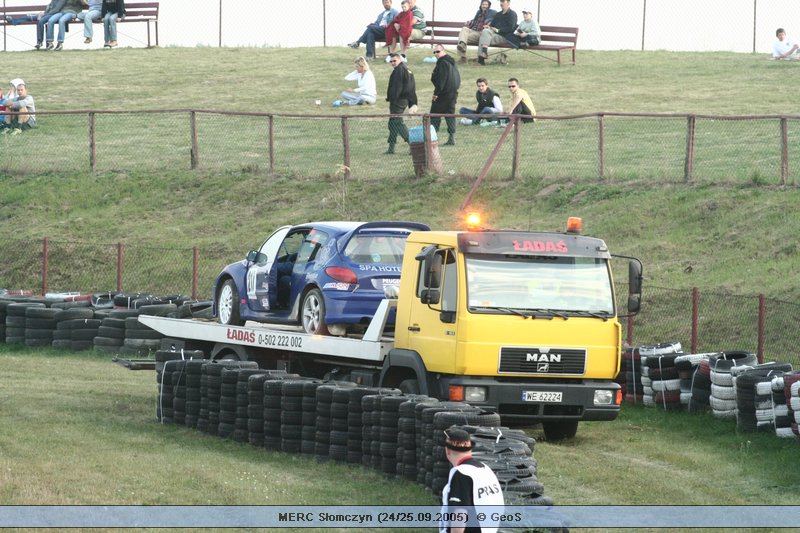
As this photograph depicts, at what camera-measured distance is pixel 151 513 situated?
11.3 m

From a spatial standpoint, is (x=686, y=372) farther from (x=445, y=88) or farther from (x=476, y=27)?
(x=476, y=27)

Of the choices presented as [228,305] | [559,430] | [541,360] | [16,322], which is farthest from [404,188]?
[541,360]

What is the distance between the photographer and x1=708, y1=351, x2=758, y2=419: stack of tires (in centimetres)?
1606

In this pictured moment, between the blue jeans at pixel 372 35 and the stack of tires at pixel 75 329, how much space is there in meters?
23.3

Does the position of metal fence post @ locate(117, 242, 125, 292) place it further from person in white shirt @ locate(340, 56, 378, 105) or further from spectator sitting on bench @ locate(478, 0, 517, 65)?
spectator sitting on bench @ locate(478, 0, 517, 65)

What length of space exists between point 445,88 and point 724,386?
16.4 meters

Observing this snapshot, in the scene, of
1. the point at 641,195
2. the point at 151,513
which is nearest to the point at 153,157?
the point at 641,195

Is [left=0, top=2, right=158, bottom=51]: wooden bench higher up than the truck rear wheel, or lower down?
higher up

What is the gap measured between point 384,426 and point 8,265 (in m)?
20.1

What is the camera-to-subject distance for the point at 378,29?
45750 mm

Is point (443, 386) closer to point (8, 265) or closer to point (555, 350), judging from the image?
point (555, 350)

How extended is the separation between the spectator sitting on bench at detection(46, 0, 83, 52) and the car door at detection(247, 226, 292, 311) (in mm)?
35586

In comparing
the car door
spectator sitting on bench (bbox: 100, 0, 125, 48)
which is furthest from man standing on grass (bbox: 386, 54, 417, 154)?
spectator sitting on bench (bbox: 100, 0, 125, 48)

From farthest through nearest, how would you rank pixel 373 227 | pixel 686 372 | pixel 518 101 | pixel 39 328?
pixel 518 101 → pixel 39 328 → pixel 686 372 → pixel 373 227
